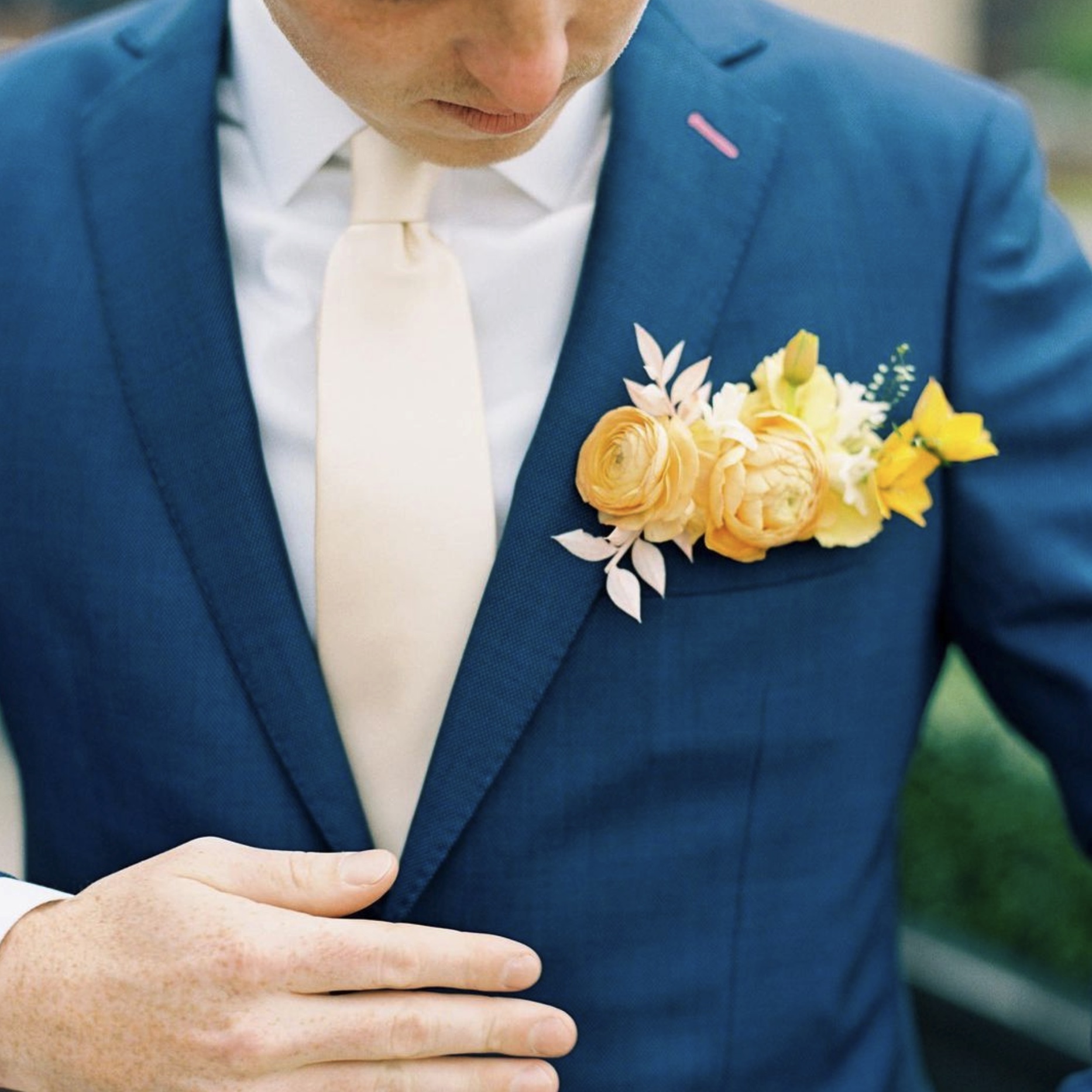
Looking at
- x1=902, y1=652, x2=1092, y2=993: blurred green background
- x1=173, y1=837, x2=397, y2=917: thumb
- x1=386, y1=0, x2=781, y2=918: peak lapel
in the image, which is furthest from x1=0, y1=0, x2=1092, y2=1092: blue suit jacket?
x1=902, y1=652, x2=1092, y2=993: blurred green background

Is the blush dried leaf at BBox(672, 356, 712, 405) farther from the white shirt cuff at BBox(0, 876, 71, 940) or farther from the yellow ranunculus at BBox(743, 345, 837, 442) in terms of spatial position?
the white shirt cuff at BBox(0, 876, 71, 940)

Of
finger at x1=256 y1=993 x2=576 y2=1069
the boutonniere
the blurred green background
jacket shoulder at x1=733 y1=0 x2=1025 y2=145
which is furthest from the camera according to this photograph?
the blurred green background

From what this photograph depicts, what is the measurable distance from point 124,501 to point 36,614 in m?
0.16

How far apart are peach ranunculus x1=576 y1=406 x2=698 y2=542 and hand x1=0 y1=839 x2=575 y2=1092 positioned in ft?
1.26

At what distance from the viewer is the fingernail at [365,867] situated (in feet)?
3.95

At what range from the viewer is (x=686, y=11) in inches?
57.8

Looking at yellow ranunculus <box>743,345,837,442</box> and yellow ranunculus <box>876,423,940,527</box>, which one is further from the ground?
yellow ranunculus <box>743,345,837,442</box>

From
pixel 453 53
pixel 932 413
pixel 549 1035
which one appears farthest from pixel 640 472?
pixel 549 1035

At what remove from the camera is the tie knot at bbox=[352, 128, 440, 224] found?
137 cm

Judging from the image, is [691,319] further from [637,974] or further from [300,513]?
[637,974]

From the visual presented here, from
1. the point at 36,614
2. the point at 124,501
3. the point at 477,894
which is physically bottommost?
the point at 477,894

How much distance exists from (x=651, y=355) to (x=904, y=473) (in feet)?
0.89

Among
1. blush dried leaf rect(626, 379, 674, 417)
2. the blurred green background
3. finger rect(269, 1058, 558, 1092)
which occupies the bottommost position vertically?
the blurred green background

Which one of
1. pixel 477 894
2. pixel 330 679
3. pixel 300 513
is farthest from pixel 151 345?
pixel 477 894
